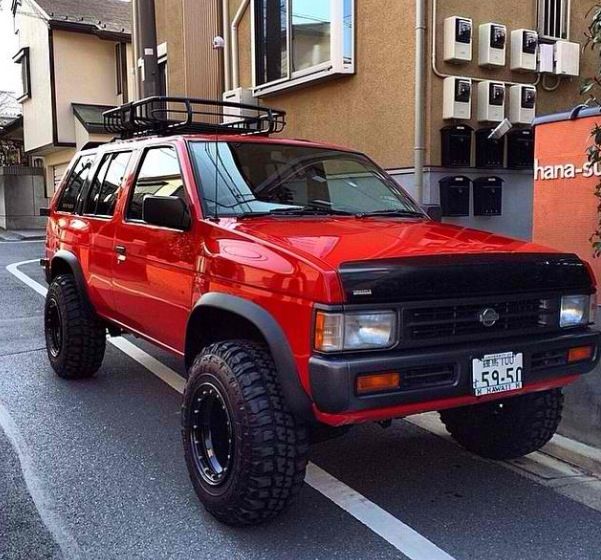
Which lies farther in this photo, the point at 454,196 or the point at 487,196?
the point at 487,196

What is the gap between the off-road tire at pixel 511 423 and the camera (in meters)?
3.82

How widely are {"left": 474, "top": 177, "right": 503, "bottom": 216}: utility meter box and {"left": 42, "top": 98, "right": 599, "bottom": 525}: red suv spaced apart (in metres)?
4.23

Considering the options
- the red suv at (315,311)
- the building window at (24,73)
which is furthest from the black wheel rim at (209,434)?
the building window at (24,73)

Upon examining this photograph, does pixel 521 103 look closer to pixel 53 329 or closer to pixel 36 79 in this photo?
pixel 53 329

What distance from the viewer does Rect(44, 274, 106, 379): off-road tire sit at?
17.9 feet

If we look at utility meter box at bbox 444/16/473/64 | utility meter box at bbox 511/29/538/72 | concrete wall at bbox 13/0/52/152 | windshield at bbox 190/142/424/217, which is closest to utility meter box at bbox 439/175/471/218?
utility meter box at bbox 444/16/473/64

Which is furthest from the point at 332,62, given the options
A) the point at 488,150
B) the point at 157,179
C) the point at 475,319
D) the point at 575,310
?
the point at 475,319

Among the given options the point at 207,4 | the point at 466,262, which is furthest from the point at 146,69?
the point at 466,262

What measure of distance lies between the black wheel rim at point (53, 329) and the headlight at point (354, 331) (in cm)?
344

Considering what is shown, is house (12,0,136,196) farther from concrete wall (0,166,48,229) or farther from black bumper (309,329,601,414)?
black bumper (309,329,601,414)

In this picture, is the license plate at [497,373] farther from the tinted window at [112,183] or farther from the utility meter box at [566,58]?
the utility meter box at [566,58]

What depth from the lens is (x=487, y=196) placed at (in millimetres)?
8672

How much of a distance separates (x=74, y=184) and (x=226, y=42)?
699 cm

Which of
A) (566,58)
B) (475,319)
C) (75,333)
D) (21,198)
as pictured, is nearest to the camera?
(475,319)
